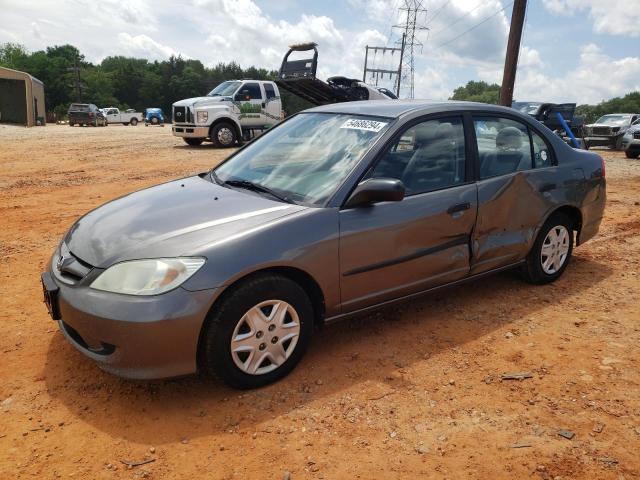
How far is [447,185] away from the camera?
3678mm

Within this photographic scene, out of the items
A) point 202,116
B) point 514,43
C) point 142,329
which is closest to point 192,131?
point 202,116

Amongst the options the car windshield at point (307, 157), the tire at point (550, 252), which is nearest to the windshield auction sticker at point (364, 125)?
the car windshield at point (307, 157)

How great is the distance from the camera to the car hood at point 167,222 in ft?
9.10

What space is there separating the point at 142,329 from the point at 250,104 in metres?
14.5

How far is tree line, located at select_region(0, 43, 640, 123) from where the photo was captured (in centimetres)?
7881

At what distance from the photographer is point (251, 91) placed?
16344 millimetres

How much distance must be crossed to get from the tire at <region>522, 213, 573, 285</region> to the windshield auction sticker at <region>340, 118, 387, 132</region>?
6.16ft

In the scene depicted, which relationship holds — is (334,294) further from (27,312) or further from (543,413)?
(27,312)

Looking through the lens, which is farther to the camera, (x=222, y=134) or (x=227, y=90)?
(x=227, y=90)

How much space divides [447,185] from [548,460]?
1.91 m

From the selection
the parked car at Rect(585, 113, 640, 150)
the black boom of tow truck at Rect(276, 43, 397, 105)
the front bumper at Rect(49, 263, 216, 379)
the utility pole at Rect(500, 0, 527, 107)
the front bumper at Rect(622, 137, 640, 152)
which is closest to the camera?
the front bumper at Rect(49, 263, 216, 379)

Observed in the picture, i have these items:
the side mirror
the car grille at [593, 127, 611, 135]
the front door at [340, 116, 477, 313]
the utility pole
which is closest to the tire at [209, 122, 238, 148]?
the utility pole

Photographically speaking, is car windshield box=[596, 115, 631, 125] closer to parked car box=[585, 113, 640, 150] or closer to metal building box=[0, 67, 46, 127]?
parked car box=[585, 113, 640, 150]

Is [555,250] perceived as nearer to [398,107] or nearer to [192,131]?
[398,107]
